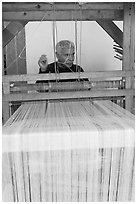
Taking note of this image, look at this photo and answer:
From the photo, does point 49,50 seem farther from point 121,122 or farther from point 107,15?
point 121,122

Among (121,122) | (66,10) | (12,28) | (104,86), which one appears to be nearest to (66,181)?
(121,122)

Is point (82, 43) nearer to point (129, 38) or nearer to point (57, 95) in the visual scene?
point (129, 38)

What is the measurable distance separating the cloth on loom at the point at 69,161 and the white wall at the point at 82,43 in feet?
5.77

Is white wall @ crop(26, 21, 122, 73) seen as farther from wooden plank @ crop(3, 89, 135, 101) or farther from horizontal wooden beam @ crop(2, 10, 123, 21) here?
wooden plank @ crop(3, 89, 135, 101)

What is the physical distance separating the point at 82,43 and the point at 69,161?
6.51ft

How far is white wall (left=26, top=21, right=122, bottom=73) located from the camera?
8.41ft

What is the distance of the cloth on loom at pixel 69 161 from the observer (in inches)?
31.3

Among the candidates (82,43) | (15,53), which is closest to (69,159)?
(15,53)

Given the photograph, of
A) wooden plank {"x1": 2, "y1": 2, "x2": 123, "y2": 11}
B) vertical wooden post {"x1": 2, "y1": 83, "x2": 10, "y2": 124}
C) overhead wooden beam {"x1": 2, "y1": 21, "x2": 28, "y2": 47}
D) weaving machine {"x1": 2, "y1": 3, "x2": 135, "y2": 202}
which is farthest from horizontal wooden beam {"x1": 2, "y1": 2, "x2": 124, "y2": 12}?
weaving machine {"x1": 2, "y1": 3, "x2": 135, "y2": 202}

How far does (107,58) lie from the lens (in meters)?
2.73

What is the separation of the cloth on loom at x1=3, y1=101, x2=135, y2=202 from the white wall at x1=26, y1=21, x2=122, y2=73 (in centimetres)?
176

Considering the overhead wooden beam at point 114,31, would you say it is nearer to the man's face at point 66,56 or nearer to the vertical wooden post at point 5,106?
the man's face at point 66,56

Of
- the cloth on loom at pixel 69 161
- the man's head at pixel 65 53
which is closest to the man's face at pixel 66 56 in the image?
the man's head at pixel 65 53

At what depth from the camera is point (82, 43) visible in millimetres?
2658
